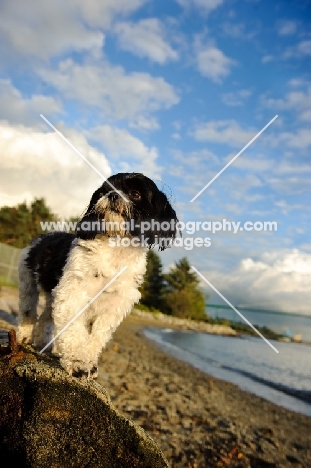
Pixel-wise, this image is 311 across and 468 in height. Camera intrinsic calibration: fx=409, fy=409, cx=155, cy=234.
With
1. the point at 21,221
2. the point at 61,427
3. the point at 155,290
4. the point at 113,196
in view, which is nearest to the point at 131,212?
the point at 113,196

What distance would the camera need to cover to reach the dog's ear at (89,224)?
13.9 ft

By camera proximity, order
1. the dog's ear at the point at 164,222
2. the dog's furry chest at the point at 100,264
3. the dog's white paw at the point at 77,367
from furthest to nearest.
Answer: the dog's ear at the point at 164,222, the dog's furry chest at the point at 100,264, the dog's white paw at the point at 77,367

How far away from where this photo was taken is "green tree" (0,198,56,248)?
3734cm

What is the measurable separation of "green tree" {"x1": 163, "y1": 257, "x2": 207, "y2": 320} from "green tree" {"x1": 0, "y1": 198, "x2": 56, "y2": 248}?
2042 centimetres

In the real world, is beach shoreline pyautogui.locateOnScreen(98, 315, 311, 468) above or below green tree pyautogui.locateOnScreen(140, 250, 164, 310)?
below

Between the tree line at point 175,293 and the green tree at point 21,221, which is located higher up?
the green tree at point 21,221

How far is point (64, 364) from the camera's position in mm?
3582

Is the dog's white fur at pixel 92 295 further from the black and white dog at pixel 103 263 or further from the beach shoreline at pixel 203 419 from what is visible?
the beach shoreline at pixel 203 419

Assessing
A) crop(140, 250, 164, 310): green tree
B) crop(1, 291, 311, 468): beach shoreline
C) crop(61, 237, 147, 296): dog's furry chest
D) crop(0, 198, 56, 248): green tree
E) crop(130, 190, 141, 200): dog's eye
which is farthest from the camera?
crop(140, 250, 164, 310): green tree

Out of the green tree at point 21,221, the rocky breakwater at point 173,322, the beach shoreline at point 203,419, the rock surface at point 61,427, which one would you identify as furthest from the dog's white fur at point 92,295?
the rocky breakwater at point 173,322

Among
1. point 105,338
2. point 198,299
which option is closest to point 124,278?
point 105,338

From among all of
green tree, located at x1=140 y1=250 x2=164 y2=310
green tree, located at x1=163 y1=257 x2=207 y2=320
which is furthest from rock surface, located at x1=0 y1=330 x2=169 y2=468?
green tree, located at x1=163 y1=257 x2=207 y2=320

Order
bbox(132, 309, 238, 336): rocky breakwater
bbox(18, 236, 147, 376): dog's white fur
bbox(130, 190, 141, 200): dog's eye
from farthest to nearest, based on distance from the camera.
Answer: bbox(132, 309, 238, 336): rocky breakwater → bbox(130, 190, 141, 200): dog's eye → bbox(18, 236, 147, 376): dog's white fur

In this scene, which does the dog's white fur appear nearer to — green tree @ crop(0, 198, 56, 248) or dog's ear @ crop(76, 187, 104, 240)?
dog's ear @ crop(76, 187, 104, 240)
